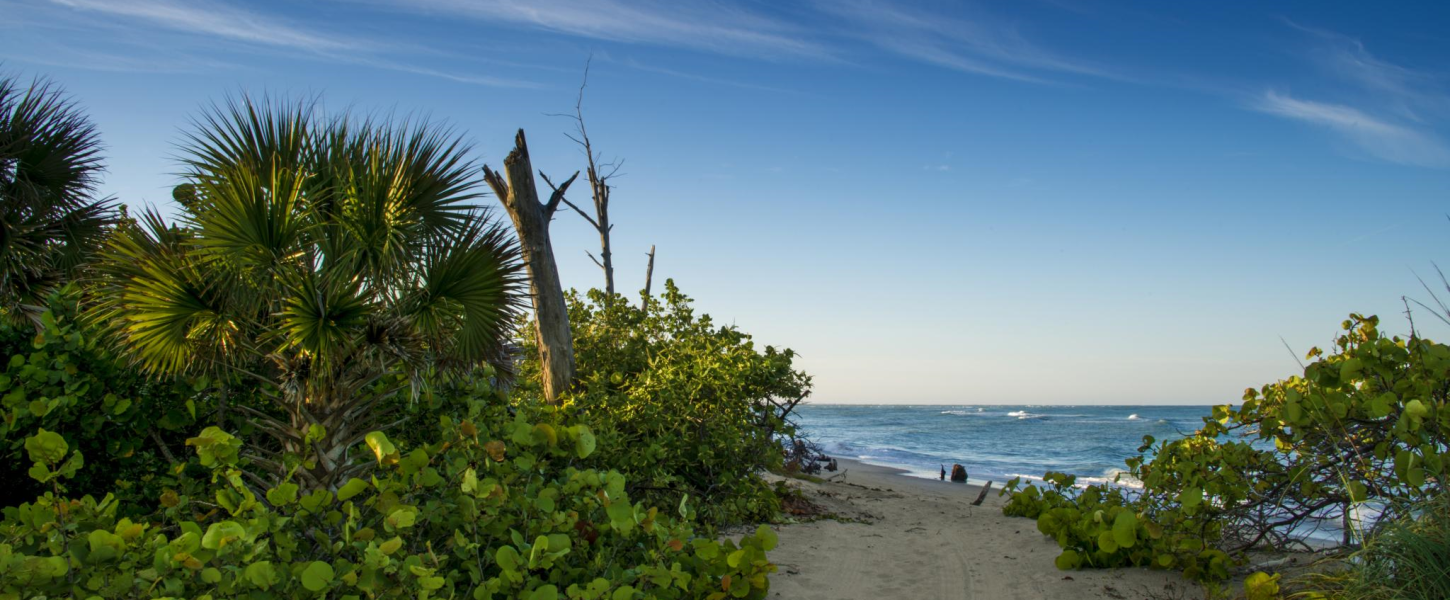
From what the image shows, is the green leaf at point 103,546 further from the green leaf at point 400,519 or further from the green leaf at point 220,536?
the green leaf at point 400,519

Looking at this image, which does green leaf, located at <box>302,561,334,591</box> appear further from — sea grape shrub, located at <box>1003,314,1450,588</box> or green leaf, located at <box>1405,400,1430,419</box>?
green leaf, located at <box>1405,400,1430,419</box>

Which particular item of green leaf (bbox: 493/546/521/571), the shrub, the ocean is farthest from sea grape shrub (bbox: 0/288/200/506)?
the ocean

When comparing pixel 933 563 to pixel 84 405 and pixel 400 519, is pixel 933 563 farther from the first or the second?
pixel 84 405

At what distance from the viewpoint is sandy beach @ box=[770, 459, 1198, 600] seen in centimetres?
560

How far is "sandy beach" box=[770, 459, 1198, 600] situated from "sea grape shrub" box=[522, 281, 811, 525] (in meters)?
0.75

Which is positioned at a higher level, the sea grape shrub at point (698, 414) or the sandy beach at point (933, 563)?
the sea grape shrub at point (698, 414)

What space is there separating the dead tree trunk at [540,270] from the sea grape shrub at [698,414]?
0.36 metres

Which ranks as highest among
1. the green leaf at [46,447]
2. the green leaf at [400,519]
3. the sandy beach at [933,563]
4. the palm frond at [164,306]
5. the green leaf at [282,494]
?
the palm frond at [164,306]

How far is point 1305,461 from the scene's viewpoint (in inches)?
198

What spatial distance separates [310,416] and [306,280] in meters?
0.85

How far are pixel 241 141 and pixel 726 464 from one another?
16.4ft

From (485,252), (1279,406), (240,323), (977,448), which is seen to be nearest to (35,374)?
(240,323)

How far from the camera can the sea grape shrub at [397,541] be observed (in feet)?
9.98

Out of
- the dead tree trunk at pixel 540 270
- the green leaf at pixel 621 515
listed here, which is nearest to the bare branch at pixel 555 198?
the dead tree trunk at pixel 540 270
